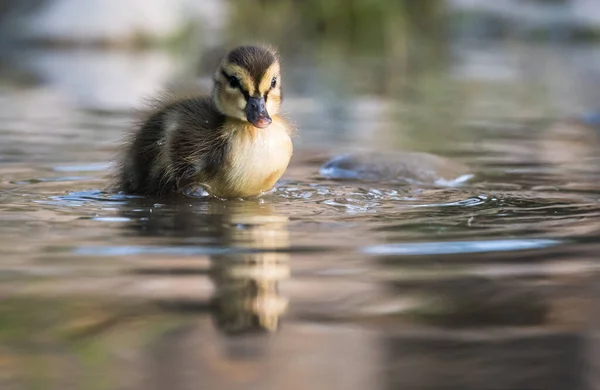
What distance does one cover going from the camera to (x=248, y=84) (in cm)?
420

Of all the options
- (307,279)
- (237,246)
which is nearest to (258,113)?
(237,246)

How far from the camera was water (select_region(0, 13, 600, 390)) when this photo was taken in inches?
79.7

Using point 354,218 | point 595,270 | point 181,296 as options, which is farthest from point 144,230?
point 595,270

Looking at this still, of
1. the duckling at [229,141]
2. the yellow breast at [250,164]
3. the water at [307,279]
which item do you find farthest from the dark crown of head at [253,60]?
the water at [307,279]

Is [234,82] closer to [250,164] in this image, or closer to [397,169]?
[250,164]

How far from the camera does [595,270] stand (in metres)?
2.86

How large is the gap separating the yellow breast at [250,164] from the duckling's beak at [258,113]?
118mm

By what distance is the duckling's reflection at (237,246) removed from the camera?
2.39m

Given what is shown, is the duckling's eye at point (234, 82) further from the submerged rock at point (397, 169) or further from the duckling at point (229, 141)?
the submerged rock at point (397, 169)

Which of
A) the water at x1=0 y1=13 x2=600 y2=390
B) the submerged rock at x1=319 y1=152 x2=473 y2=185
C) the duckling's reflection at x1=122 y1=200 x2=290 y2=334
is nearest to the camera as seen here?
the water at x1=0 y1=13 x2=600 y2=390

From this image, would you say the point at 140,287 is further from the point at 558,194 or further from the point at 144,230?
the point at 558,194

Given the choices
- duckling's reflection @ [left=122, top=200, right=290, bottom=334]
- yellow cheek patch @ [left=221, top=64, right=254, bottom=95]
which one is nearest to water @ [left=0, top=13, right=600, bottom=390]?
duckling's reflection @ [left=122, top=200, right=290, bottom=334]

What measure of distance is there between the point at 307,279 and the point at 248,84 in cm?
158

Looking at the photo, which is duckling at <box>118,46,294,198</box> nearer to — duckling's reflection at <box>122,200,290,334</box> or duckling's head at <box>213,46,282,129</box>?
duckling's head at <box>213,46,282,129</box>
